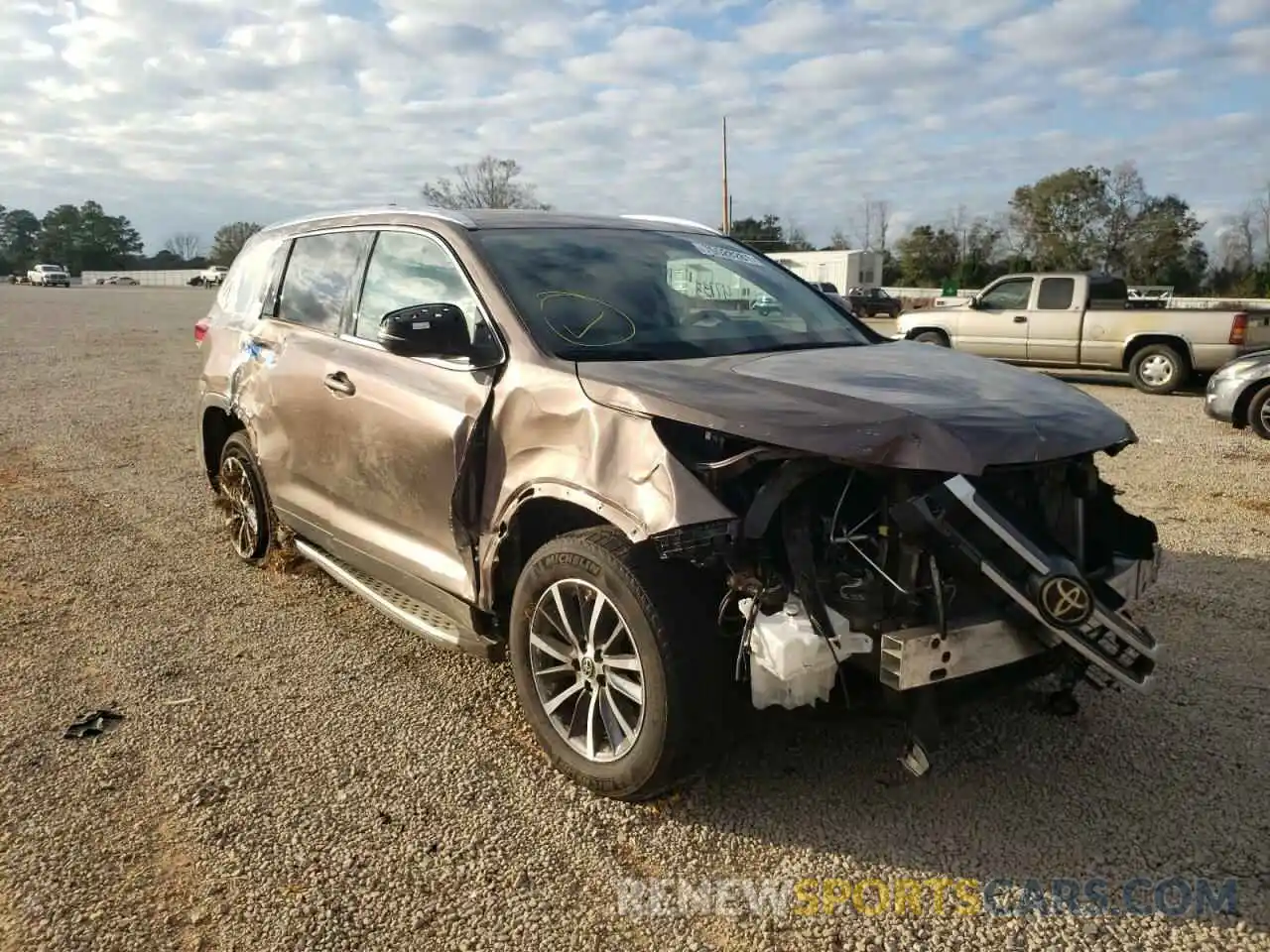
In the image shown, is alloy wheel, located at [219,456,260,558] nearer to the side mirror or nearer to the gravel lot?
the gravel lot

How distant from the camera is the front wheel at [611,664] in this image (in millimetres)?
2932

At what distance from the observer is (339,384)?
4.32 m

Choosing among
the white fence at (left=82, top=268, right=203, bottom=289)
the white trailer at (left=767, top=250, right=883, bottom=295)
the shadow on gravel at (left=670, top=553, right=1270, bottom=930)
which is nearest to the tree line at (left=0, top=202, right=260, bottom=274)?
the white fence at (left=82, top=268, right=203, bottom=289)

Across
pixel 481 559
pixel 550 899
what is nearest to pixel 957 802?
pixel 550 899

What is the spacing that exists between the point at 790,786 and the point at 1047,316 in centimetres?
1305

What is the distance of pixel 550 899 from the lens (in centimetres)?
279

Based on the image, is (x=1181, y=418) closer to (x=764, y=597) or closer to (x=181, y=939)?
(x=764, y=597)

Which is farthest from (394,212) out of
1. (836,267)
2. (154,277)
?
(154,277)

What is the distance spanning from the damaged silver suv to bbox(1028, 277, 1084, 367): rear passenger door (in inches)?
440

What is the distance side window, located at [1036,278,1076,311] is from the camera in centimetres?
1458

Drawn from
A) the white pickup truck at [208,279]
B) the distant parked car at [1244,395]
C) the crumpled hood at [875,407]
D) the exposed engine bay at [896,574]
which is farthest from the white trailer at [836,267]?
the exposed engine bay at [896,574]

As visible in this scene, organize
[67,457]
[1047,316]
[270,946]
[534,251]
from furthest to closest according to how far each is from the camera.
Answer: [1047,316]
[67,457]
[534,251]
[270,946]

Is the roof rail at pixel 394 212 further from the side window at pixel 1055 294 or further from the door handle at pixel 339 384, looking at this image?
the side window at pixel 1055 294

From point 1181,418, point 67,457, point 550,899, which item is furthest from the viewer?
point 1181,418
